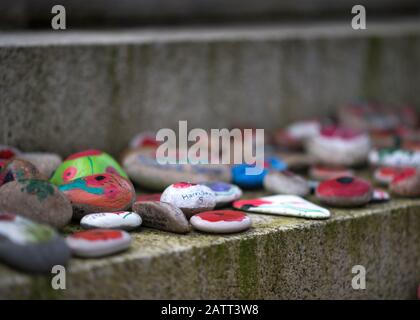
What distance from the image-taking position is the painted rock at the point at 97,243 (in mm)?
1715

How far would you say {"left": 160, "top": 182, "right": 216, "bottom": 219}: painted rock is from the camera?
210cm

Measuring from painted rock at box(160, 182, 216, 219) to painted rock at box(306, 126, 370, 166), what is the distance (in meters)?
0.88

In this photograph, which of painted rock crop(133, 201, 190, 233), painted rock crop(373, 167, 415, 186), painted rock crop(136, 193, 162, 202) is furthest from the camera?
painted rock crop(373, 167, 415, 186)

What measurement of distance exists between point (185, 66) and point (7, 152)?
84 centimetres

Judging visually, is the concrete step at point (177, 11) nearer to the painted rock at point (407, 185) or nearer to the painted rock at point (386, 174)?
the painted rock at point (386, 174)

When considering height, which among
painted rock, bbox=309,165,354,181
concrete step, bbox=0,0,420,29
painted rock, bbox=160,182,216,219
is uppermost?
concrete step, bbox=0,0,420,29

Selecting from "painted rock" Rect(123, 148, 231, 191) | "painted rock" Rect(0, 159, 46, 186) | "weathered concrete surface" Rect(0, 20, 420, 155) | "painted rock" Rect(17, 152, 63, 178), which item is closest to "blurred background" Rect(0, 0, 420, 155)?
"weathered concrete surface" Rect(0, 20, 420, 155)

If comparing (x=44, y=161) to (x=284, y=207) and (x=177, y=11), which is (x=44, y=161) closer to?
(x=284, y=207)

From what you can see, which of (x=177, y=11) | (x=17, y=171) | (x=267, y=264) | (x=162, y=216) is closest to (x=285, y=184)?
(x=267, y=264)

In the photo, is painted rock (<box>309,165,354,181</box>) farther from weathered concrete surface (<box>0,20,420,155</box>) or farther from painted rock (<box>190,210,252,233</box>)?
painted rock (<box>190,210,252,233</box>)

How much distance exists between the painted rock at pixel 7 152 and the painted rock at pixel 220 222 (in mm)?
707

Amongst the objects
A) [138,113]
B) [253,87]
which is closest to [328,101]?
[253,87]

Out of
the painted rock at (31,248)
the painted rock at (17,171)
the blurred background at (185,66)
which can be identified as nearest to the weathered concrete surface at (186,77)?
the blurred background at (185,66)

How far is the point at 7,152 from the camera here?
237 cm
